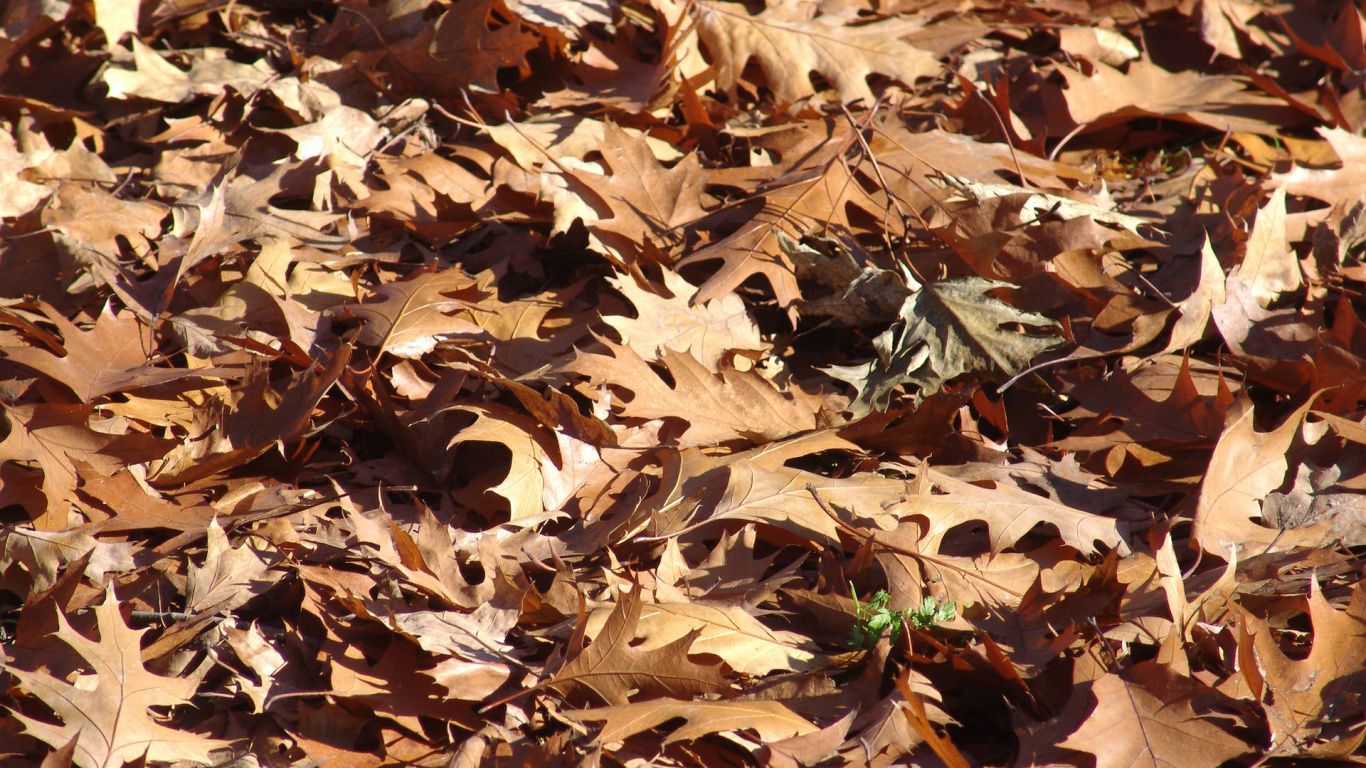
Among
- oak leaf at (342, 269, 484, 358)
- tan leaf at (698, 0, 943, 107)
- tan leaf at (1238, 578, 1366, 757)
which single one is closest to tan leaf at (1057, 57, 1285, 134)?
tan leaf at (698, 0, 943, 107)

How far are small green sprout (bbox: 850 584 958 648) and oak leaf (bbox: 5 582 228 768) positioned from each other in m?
1.13

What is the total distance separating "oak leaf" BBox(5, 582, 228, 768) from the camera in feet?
5.06

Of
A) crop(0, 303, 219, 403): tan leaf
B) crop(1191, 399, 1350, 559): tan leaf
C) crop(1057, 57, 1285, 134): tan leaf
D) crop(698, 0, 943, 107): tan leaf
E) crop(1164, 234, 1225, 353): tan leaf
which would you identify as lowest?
crop(1191, 399, 1350, 559): tan leaf

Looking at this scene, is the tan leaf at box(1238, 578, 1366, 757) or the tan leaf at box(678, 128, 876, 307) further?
the tan leaf at box(678, 128, 876, 307)

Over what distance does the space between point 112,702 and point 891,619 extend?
4.46 ft

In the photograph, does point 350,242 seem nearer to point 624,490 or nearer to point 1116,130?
point 624,490

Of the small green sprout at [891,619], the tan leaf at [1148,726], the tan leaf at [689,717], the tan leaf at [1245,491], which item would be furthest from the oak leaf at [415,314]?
the tan leaf at [1245,491]

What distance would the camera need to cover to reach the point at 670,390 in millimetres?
2082

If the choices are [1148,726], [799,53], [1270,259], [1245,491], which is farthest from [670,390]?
[1270,259]

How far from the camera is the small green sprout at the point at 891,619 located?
169cm

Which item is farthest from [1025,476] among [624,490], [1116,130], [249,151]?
[249,151]

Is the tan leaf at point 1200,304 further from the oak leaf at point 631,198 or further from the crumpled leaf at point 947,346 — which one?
the oak leaf at point 631,198

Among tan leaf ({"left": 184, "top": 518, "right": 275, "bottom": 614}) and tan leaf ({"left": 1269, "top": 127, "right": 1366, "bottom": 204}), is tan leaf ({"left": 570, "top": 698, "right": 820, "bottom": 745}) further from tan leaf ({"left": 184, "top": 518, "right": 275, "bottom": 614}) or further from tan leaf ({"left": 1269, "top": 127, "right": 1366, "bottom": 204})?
tan leaf ({"left": 1269, "top": 127, "right": 1366, "bottom": 204})

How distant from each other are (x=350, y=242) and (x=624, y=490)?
A: 108cm
